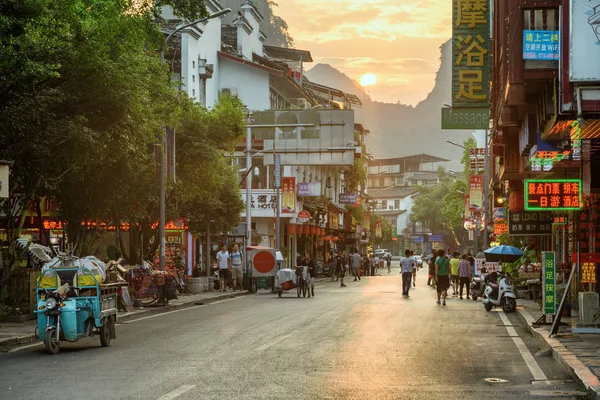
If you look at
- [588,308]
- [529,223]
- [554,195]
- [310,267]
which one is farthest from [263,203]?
[588,308]

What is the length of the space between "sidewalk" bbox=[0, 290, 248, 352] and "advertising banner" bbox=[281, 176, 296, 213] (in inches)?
747

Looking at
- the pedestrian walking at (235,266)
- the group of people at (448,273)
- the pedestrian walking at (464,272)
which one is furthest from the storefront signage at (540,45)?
the pedestrian walking at (235,266)

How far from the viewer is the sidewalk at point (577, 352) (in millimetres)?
11926

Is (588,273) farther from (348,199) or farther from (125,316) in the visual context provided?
(348,199)

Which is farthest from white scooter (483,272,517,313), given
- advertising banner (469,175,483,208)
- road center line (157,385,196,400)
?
advertising banner (469,175,483,208)

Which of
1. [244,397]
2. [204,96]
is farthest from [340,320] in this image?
[204,96]

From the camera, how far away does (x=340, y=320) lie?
23.0 metres

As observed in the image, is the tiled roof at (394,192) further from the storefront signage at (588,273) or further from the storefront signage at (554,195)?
the storefront signage at (554,195)

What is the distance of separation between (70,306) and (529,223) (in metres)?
18.2

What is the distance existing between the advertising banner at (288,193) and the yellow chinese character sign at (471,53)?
31288 mm

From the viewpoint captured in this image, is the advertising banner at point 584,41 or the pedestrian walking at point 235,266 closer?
the advertising banner at point 584,41

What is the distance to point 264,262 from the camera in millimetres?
38562

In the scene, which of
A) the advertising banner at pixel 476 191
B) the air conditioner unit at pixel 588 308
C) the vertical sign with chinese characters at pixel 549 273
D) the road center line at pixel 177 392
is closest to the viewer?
the road center line at pixel 177 392

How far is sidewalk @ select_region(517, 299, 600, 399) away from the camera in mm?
11926
